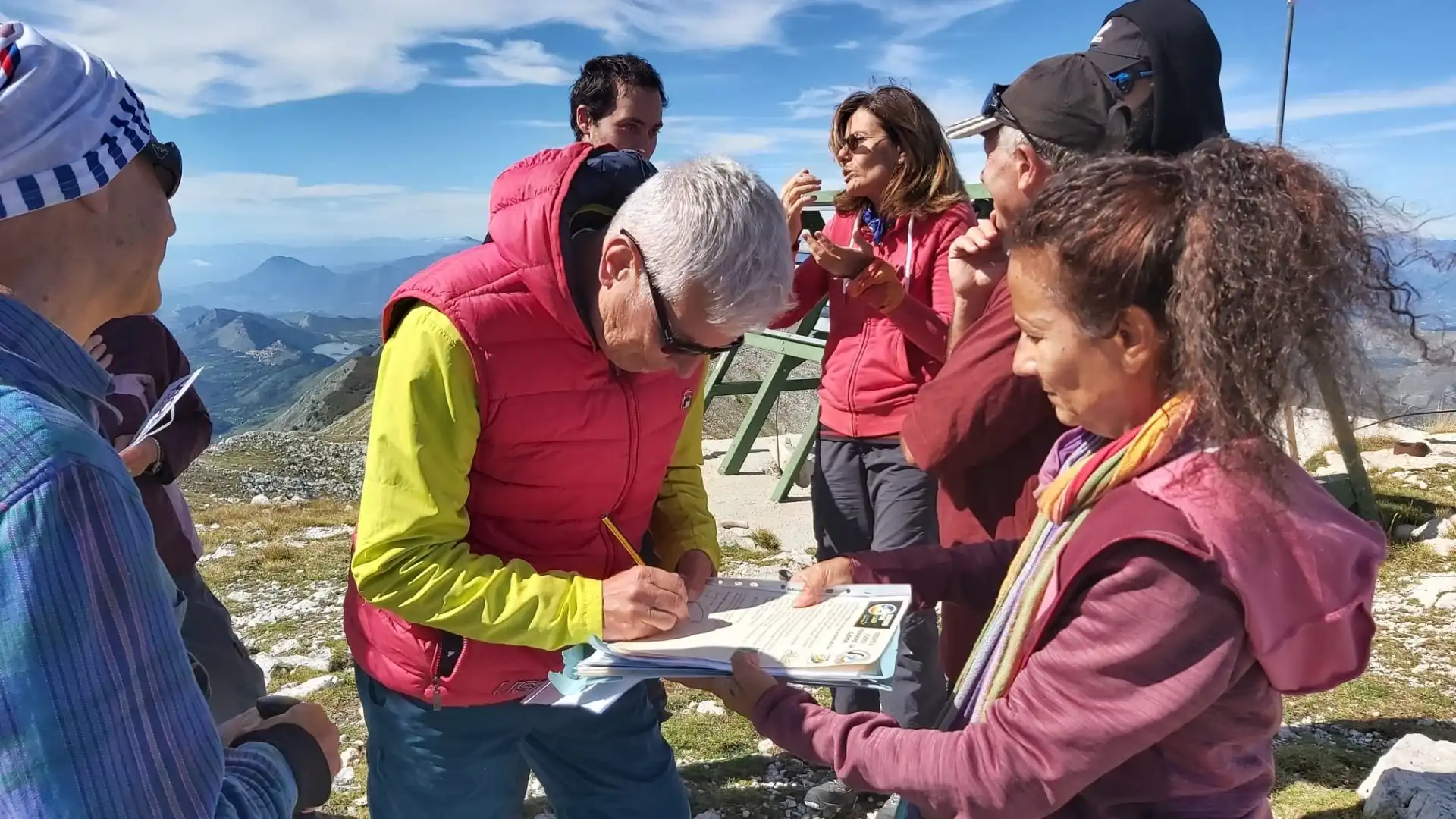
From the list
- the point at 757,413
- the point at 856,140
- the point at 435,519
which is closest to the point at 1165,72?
the point at 856,140

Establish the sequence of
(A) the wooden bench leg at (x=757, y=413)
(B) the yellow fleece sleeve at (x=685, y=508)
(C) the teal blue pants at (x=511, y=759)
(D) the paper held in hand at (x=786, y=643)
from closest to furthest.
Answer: (D) the paper held in hand at (x=786, y=643)
(C) the teal blue pants at (x=511, y=759)
(B) the yellow fleece sleeve at (x=685, y=508)
(A) the wooden bench leg at (x=757, y=413)

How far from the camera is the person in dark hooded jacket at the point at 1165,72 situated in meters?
2.18

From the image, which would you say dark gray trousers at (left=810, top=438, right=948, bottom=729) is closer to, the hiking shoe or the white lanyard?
the hiking shoe

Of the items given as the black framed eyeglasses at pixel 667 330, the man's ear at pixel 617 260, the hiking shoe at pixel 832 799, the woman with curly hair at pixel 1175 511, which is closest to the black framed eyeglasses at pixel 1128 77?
the woman with curly hair at pixel 1175 511

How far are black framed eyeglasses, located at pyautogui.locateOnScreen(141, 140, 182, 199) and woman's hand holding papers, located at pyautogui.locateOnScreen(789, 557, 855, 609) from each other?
1.43 m

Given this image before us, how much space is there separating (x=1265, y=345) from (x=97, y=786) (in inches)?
60.4

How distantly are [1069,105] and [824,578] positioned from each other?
1.24 metres

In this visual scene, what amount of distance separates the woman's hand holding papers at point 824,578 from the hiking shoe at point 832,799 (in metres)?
2.01

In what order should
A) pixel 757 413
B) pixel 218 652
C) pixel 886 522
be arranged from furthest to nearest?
pixel 757 413 < pixel 886 522 < pixel 218 652

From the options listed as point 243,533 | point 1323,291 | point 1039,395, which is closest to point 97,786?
point 1323,291

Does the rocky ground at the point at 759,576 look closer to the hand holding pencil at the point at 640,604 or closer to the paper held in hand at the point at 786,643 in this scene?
the paper held in hand at the point at 786,643

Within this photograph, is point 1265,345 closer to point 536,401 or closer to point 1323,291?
point 1323,291

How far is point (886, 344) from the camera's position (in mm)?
3732

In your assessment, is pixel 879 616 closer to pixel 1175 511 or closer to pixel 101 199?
pixel 1175 511
